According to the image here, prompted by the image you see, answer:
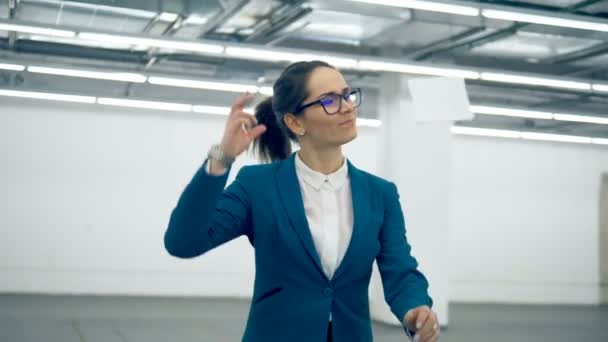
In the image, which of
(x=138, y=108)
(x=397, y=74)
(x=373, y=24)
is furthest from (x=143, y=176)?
(x=373, y=24)

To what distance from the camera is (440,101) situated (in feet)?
7.73

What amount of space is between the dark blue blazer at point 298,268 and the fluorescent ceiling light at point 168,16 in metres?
7.27

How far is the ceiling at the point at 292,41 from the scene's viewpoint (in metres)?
8.27

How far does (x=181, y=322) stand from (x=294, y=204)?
9.59 metres

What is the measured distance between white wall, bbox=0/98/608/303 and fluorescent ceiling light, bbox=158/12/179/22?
16.6 feet

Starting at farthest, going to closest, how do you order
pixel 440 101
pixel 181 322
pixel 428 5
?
pixel 181 322
pixel 428 5
pixel 440 101

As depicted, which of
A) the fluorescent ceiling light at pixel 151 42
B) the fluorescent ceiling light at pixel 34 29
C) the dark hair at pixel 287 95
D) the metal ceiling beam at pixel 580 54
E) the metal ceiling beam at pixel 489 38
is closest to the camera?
the dark hair at pixel 287 95

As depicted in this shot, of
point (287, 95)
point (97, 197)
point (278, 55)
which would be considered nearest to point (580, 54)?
point (278, 55)

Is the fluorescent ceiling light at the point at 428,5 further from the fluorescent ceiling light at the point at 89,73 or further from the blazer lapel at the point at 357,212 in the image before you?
the fluorescent ceiling light at the point at 89,73

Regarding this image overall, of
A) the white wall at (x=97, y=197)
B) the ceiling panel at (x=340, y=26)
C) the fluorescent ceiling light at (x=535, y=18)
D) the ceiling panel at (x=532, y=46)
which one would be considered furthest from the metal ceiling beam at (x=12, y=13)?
the ceiling panel at (x=532, y=46)

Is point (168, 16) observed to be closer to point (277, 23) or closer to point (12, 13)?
point (277, 23)

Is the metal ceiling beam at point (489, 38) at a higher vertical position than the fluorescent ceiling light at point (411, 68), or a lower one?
higher

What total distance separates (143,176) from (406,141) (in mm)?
5274

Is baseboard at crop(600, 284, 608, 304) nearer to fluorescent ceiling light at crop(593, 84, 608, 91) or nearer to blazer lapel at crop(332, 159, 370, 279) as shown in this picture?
fluorescent ceiling light at crop(593, 84, 608, 91)
